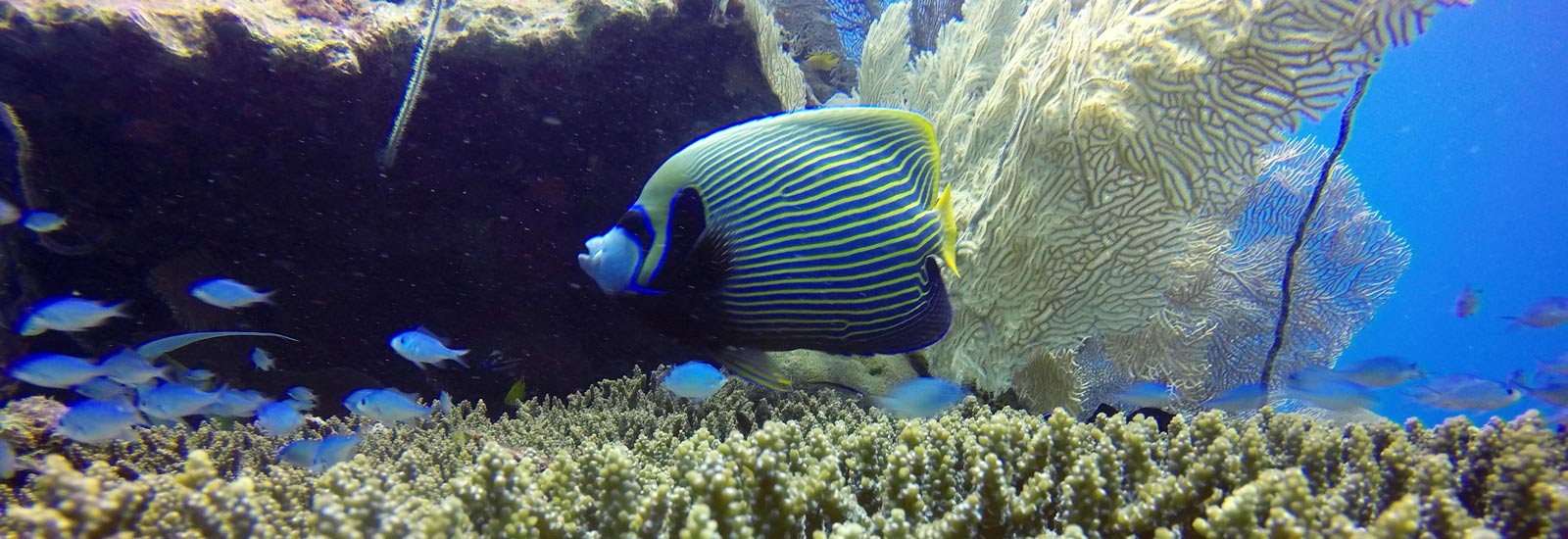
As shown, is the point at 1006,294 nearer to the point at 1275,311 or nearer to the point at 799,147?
the point at 799,147

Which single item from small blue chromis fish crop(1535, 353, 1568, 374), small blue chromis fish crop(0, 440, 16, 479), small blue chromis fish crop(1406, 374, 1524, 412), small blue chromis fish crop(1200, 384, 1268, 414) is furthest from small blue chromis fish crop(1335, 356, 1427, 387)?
small blue chromis fish crop(0, 440, 16, 479)

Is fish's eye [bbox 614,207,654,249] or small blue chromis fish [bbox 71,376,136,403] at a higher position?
Result: small blue chromis fish [bbox 71,376,136,403]

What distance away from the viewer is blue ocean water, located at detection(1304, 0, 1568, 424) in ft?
197

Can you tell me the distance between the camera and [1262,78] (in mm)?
3607

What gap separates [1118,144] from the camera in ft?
12.3

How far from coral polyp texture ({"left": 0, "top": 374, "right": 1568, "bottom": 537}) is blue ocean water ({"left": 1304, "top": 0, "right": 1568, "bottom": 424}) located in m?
69.4

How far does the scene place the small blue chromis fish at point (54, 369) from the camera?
156 inches

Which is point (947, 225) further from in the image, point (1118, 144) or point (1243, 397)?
point (1243, 397)

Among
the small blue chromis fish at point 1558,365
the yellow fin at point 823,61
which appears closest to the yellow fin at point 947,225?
the yellow fin at point 823,61

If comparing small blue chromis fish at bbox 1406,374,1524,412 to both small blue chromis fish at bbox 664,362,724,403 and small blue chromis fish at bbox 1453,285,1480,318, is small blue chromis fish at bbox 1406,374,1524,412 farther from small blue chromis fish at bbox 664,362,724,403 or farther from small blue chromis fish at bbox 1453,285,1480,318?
small blue chromis fish at bbox 664,362,724,403

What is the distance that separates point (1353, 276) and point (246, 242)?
1089 cm

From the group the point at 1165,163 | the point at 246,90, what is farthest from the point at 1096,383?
the point at 246,90

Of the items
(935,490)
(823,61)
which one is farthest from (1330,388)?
(823,61)

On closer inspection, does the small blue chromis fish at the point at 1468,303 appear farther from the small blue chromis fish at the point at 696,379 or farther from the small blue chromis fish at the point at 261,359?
the small blue chromis fish at the point at 261,359
